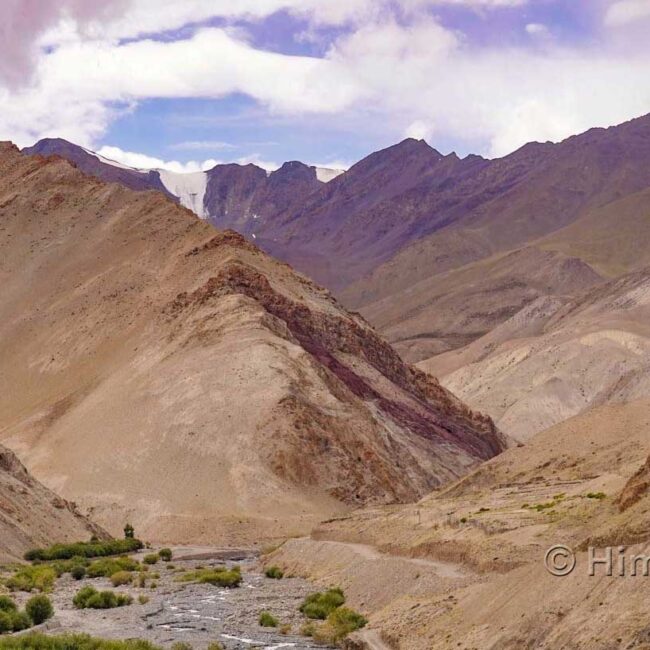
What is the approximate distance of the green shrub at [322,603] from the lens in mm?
40094

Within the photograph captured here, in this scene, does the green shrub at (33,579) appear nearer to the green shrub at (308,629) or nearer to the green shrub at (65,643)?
the green shrub at (308,629)

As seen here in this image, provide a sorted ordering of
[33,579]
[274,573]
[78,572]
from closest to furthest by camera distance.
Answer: [33,579] < [274,573] < [78,572]

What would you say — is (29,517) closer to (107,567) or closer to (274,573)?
(107,567)

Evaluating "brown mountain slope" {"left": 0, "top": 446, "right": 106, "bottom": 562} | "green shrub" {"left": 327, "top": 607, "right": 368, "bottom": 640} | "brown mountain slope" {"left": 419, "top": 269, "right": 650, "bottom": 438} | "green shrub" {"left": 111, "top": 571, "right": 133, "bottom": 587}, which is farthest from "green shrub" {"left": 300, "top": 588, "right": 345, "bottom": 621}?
"brown mountain slope" {"left": 419, "top": 269, "right": 650, "bottom": 438}

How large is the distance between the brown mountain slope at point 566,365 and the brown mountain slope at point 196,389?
24279 millimetres

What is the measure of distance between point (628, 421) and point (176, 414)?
38.9 meters

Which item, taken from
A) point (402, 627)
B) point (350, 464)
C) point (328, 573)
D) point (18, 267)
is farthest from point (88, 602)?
point (18, 267)

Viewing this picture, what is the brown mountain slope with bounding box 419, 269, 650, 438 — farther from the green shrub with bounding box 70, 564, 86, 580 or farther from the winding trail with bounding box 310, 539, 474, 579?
the green shrub with bounding box 70, 564, 86, 580

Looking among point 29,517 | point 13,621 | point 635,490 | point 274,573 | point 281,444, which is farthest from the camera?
point 281,444

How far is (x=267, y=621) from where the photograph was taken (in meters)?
39.4

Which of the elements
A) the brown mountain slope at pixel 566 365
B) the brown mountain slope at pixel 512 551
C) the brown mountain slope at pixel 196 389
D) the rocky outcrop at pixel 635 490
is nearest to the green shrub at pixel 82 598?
the brown mountain slope at pixel 512 551

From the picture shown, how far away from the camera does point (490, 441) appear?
114 m

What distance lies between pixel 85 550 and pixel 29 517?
11.6ft

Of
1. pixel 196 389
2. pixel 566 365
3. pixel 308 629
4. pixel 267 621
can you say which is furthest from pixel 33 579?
pixel 566 365
